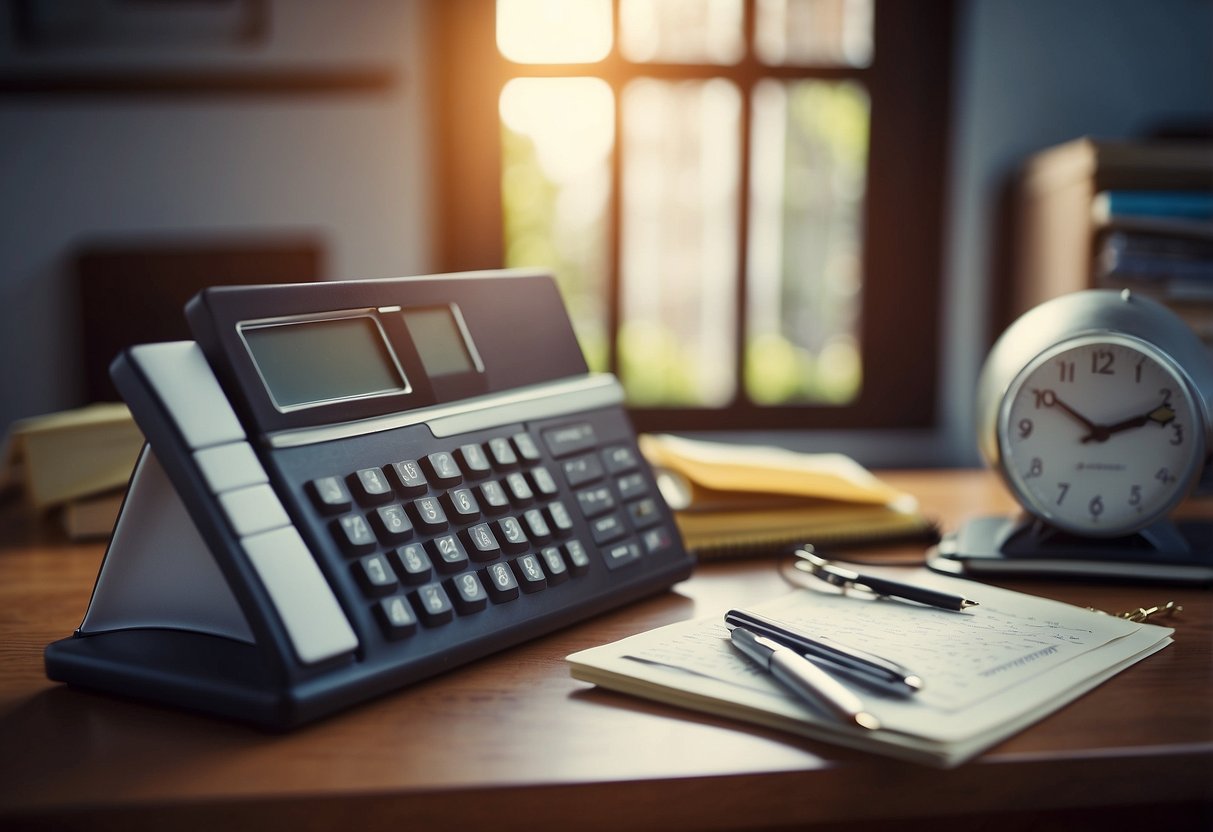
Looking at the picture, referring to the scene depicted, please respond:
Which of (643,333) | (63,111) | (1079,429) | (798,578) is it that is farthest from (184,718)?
(643,333)

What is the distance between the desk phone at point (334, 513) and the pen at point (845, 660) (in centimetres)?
12

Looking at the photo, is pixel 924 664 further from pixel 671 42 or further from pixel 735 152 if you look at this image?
pixel 671 42

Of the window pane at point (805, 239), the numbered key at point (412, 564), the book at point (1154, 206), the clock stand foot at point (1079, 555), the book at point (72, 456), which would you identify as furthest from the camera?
the window pane at point (805, 239)

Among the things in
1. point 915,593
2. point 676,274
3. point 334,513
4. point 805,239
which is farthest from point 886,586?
point 676,274

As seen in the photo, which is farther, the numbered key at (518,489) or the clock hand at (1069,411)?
the clock hand at (1069,411)

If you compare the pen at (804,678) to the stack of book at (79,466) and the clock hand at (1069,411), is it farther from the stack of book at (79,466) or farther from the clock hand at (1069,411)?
the stack of book at (79,466)

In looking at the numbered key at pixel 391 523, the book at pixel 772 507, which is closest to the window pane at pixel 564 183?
the book at pixel 772 507

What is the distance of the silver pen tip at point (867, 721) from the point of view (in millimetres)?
421

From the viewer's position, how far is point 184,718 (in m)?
0.46

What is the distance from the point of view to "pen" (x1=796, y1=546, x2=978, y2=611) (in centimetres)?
60

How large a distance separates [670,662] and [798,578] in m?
0.25

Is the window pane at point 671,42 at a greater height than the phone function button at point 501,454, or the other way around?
the window pane at point 671,42

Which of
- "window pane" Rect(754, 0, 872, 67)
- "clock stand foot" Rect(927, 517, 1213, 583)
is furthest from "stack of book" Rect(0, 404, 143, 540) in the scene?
"window pane" Rect(754, 0, 872, 67)

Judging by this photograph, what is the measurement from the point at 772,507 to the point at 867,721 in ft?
1.42
